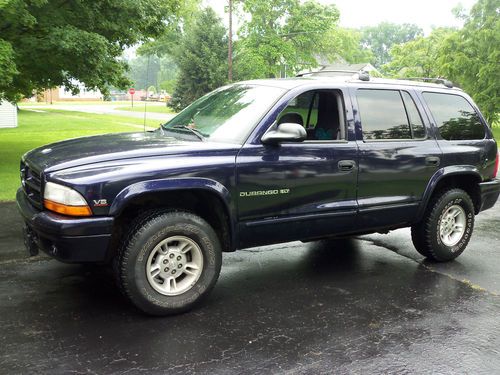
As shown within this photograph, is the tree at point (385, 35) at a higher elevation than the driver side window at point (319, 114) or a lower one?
higher

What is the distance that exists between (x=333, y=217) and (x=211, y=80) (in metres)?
37.9

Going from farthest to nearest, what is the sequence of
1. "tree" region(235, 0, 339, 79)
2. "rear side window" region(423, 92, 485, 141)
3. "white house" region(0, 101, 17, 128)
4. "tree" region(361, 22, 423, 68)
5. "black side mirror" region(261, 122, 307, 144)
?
"tree" region(361, 22, 423, 68), "tree" region(235, 0, 339, 79), "white house" region(0, 101, 17, 128), "rear side window" region(423, 92, 485, 141), "black side mirror" region(261, 122, 307, 144)

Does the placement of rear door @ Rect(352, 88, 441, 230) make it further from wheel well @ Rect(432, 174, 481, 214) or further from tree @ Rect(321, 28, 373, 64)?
tree @ Rect(321, 28, 373, 64)

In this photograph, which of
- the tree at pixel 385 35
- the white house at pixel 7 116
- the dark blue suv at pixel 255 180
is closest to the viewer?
the dark blue suv at pixel 255 180

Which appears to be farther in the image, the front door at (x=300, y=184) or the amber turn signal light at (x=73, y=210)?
the front door at (x=300, y=184)

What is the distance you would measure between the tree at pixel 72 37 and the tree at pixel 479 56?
24.8 metres

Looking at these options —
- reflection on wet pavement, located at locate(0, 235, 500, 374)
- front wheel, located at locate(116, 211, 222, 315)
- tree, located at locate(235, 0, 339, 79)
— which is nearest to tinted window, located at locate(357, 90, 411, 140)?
reflection on wet pavement, located at locate(0, 235, 500, 374)

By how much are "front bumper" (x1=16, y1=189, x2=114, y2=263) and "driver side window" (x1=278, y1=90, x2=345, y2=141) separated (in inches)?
79.7

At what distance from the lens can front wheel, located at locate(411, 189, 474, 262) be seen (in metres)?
5.53

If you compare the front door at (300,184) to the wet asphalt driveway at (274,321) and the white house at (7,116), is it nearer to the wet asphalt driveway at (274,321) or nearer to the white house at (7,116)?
the wet asphalt driveway at (274,321)

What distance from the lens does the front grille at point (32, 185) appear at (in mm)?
3976

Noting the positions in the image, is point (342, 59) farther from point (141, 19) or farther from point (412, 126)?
point (412, 126)

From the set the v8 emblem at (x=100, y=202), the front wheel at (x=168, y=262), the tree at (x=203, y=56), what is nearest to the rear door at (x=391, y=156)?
the front wheel at (x=168, y=262)

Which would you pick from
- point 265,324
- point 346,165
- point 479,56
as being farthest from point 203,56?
point 265,324
